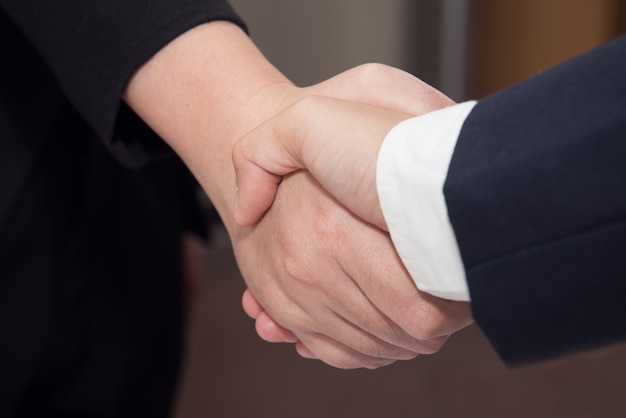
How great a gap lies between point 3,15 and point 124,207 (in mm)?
314

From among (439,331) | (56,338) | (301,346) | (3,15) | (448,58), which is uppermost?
(3,15)

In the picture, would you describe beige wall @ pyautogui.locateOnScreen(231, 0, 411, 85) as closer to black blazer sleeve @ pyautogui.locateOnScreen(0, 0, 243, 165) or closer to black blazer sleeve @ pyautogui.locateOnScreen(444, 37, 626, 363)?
black blazer sleeve @ pyautogui.locateOnScreen(0, 0, 243, 165)

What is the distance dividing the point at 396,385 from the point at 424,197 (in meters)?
1.28

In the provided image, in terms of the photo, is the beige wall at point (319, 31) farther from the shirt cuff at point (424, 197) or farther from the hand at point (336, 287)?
the shirt cuff at point (424, 197)

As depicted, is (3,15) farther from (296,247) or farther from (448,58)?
(448,58)

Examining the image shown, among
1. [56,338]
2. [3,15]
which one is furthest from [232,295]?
[3,15]

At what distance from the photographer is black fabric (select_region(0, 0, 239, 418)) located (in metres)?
0.98

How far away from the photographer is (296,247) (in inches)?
27.5

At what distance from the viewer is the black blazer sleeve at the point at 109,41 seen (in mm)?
755

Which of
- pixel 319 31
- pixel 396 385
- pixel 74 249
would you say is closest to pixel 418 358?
pixel 396 385

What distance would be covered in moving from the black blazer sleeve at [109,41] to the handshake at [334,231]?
5.2 inches

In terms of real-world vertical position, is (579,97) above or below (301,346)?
above

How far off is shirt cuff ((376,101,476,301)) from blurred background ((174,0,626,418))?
0.84 m

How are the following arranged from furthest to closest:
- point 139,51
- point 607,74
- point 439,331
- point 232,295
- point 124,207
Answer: point 232,295
point 124,207
point 139,51
point 439,331
point 607,74
